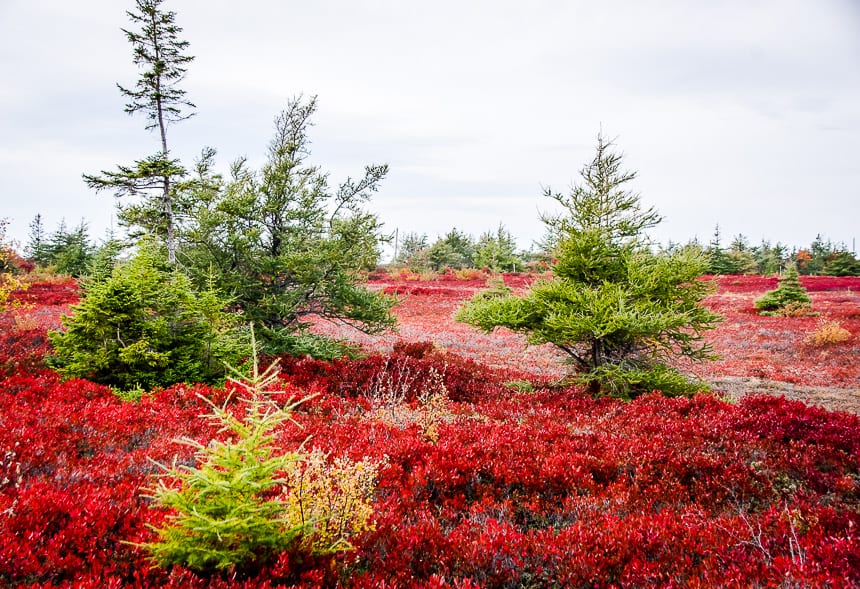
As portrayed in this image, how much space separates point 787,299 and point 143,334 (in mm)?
32916

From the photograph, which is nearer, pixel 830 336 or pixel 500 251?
pixel 830 336

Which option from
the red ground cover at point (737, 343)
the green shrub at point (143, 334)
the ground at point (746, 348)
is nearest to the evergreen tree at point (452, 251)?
the red ground cover at point (737, 343)

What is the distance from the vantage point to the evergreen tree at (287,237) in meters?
10.9

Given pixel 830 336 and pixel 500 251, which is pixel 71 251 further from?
pixel 830 336

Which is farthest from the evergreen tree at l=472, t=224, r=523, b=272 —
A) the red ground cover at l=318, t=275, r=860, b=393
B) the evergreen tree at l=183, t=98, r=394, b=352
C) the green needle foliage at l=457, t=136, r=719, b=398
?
the green needle foliage at l=457, t=136, r=719, b=398

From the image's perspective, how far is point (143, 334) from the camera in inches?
324

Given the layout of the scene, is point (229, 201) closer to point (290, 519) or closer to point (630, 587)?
point (290, 519)

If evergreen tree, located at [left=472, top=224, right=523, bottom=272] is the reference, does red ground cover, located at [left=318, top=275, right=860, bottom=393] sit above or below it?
below

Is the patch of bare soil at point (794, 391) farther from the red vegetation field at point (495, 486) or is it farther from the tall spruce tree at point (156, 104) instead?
the tall spruce tree at point (156, 104)

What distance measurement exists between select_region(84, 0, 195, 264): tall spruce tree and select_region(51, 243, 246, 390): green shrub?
1.81 metres

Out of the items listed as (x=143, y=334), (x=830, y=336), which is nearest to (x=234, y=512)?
(x=143, y=334)

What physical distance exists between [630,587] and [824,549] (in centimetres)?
162

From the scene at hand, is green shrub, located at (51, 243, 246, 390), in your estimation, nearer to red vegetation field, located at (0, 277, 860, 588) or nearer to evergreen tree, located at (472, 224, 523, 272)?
red vegetation field, located at (0, 277, 860, 588)

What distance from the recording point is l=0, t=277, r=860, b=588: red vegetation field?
10.4ft
